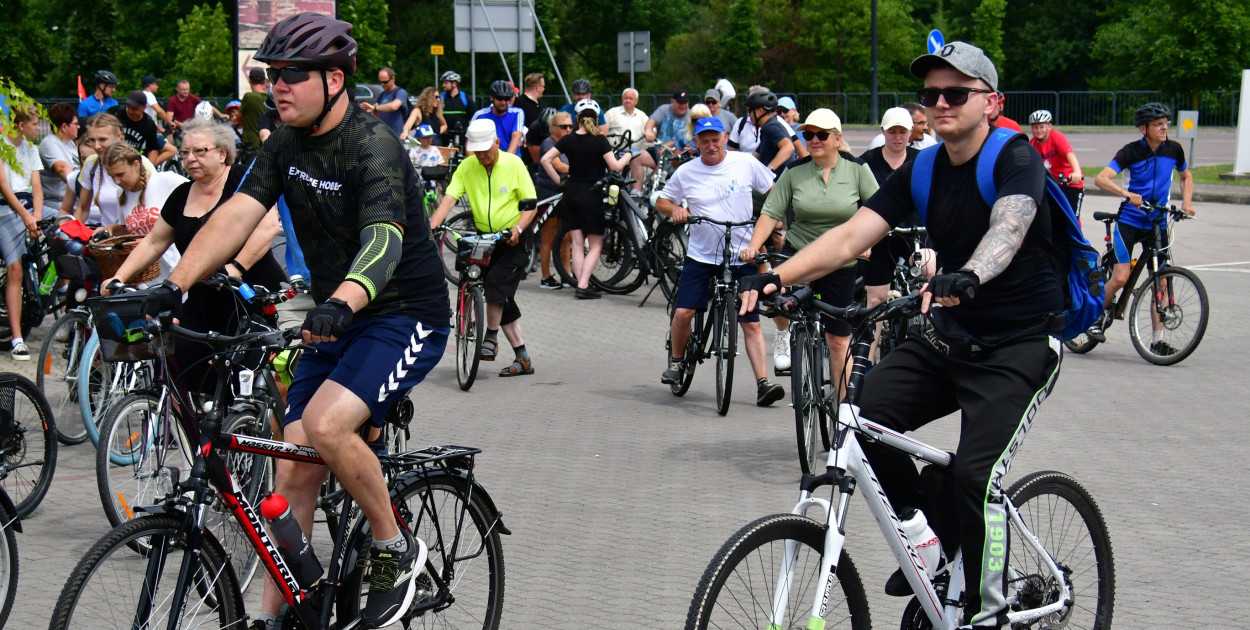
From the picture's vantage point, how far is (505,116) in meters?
16.9

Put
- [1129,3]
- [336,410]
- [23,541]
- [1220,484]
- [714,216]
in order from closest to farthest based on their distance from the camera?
[336,410], [23,541], [1220,484], [714,216], [1129,3]

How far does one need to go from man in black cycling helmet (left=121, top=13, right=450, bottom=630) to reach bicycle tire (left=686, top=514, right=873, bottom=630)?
111cm

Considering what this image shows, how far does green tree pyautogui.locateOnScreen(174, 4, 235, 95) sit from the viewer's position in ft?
162

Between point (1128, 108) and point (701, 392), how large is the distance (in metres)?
36.7

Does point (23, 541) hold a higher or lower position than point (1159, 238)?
lower

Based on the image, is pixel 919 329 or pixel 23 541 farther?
pixel 23 541

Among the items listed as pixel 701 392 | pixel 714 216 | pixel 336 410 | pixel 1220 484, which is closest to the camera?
pixel 336 410

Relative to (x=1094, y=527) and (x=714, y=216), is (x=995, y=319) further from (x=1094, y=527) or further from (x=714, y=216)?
(x=714, y=216)

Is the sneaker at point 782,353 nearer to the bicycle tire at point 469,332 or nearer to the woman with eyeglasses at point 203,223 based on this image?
the bicycle tire at point 469,332

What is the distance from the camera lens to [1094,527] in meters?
4.61

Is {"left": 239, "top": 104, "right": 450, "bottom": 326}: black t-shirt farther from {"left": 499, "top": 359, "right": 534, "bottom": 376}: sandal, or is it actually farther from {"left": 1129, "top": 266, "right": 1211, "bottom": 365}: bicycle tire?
{"left": 1129, "top": 266, "right": 1211, "bottom": 365}: bicycle tire

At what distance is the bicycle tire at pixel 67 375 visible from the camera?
25.9 ft

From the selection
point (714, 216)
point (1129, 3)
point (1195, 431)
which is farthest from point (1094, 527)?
point (1129, 3)

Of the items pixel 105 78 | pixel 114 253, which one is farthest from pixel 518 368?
pixel 105 78
